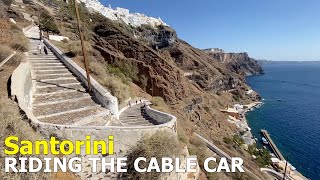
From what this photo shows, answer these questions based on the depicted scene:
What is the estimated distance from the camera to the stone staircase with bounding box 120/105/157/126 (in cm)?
1288

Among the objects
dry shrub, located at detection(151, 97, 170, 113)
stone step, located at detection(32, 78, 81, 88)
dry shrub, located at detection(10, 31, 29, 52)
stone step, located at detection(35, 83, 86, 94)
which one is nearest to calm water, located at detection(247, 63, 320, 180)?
dry shrub, located at detection(151, 97, 170, 113)

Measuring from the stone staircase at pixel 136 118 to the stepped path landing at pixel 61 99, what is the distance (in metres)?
2.21

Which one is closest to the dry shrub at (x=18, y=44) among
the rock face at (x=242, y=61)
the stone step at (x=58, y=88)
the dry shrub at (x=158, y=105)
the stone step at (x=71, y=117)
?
the stone step at (x=58, y=88)

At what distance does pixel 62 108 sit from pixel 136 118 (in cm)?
474

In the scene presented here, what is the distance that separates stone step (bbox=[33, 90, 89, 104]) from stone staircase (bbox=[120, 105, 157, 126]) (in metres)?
2.48

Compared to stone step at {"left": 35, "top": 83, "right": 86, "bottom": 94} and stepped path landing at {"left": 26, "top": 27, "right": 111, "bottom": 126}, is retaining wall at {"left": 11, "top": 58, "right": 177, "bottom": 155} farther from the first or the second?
stone step at {"left": 35, "top": 83, "right": 86, "bottom": 94}

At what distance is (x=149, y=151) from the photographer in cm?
769

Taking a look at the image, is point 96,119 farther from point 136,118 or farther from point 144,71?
point 144,71

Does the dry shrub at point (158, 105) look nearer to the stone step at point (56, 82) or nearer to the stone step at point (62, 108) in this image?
the stone step at point (56, 82)

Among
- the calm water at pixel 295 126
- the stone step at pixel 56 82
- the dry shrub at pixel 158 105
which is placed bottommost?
the calm water at pixel 295 126

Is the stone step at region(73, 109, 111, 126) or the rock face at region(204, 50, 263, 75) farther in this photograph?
the rock face at region(204, 50, 263, 75)

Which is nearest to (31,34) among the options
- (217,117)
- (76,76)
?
(76,76)

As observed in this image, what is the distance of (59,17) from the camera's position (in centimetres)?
4112

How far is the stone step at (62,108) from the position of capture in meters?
9.38
